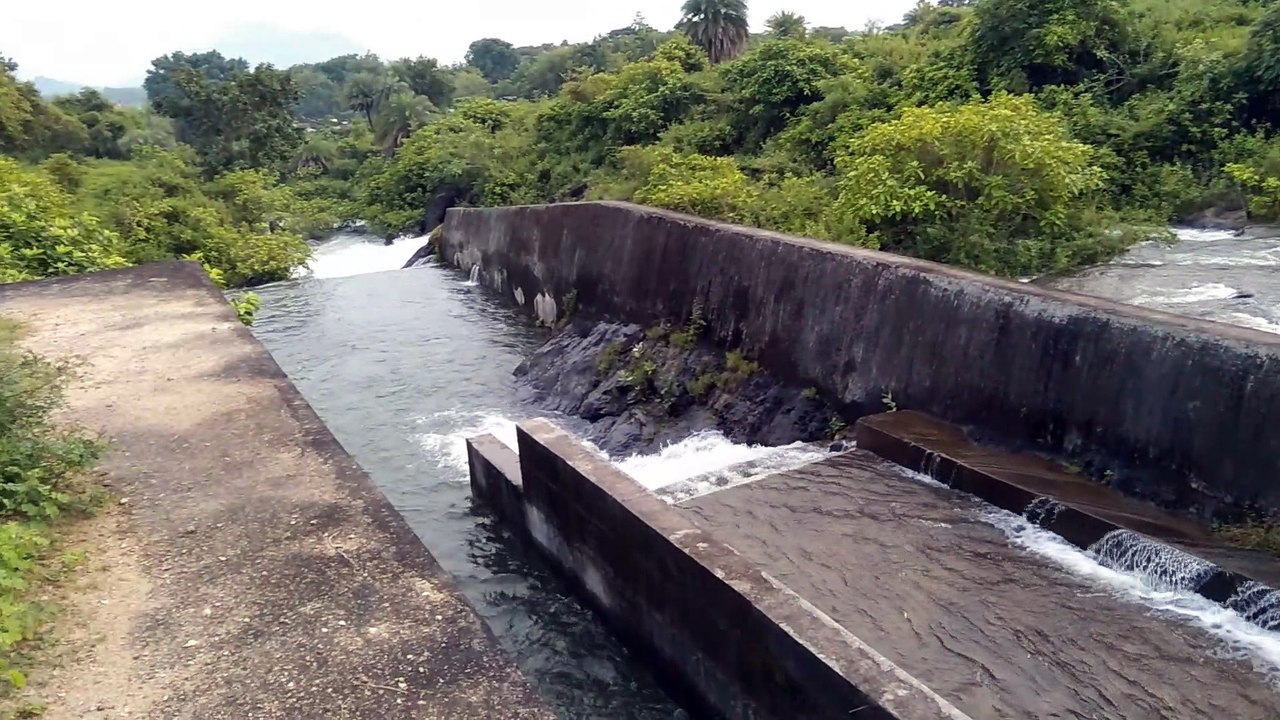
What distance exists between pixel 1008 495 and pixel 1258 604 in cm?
154

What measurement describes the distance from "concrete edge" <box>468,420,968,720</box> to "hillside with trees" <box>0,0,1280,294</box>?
4.53m

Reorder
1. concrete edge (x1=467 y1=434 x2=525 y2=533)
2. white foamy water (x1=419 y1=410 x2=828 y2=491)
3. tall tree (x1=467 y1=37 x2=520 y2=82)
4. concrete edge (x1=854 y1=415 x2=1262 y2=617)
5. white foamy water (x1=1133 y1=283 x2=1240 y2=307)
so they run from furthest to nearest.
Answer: tall tree (x1=467 y1=37 x2=520 y2=82)
white foamy water (x1=1133 y1=283 x2=1240 y2=307)
concrete edge (x1=467 y1=434 x2=525 y2=533)
white foamy water (x1=419 y1=410 x2=828 y2=491)
concrete edge (x1=854 y1=415 x2=1262 y2=617)

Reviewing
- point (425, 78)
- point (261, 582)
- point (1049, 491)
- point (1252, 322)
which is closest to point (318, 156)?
point (425, 78)

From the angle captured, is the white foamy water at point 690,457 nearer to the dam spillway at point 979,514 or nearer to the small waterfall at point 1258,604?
the dam spillway at point 979,514

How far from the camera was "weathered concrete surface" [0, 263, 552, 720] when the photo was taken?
3475 millimetres

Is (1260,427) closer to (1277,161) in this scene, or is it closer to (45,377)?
(45,377)

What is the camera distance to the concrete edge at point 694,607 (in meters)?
3.94

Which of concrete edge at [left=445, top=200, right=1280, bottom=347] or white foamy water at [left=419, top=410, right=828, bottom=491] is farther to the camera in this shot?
white foamy water at [left=419, top=410, right=828, bottom=491]

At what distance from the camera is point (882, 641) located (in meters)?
4.81

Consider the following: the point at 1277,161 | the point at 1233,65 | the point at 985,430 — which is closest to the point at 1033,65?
the point at 1233,65

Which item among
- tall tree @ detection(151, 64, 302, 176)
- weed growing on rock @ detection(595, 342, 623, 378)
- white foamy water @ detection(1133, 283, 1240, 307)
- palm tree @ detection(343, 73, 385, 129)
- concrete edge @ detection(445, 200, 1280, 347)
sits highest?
palm tree @ detection(343, 73, 385, 129)

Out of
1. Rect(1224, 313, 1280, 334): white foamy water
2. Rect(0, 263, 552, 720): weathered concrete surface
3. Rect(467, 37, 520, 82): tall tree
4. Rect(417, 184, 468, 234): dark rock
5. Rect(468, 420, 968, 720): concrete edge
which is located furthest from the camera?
Rect(467, 37, 520, 82): tall tree

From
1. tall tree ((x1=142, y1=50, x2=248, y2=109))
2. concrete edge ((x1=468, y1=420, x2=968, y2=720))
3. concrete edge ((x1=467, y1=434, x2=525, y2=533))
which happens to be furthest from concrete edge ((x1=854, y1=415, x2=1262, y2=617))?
tall tree ((x1=142, y1=50, x2=248, y2=109))

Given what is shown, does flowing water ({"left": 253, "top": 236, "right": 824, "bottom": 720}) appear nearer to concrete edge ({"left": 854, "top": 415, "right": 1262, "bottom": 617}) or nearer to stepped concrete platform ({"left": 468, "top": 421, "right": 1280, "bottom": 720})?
stepped concrete platform ({"left": 468, "top": 421, "right": 1280, "bottom": 720})
